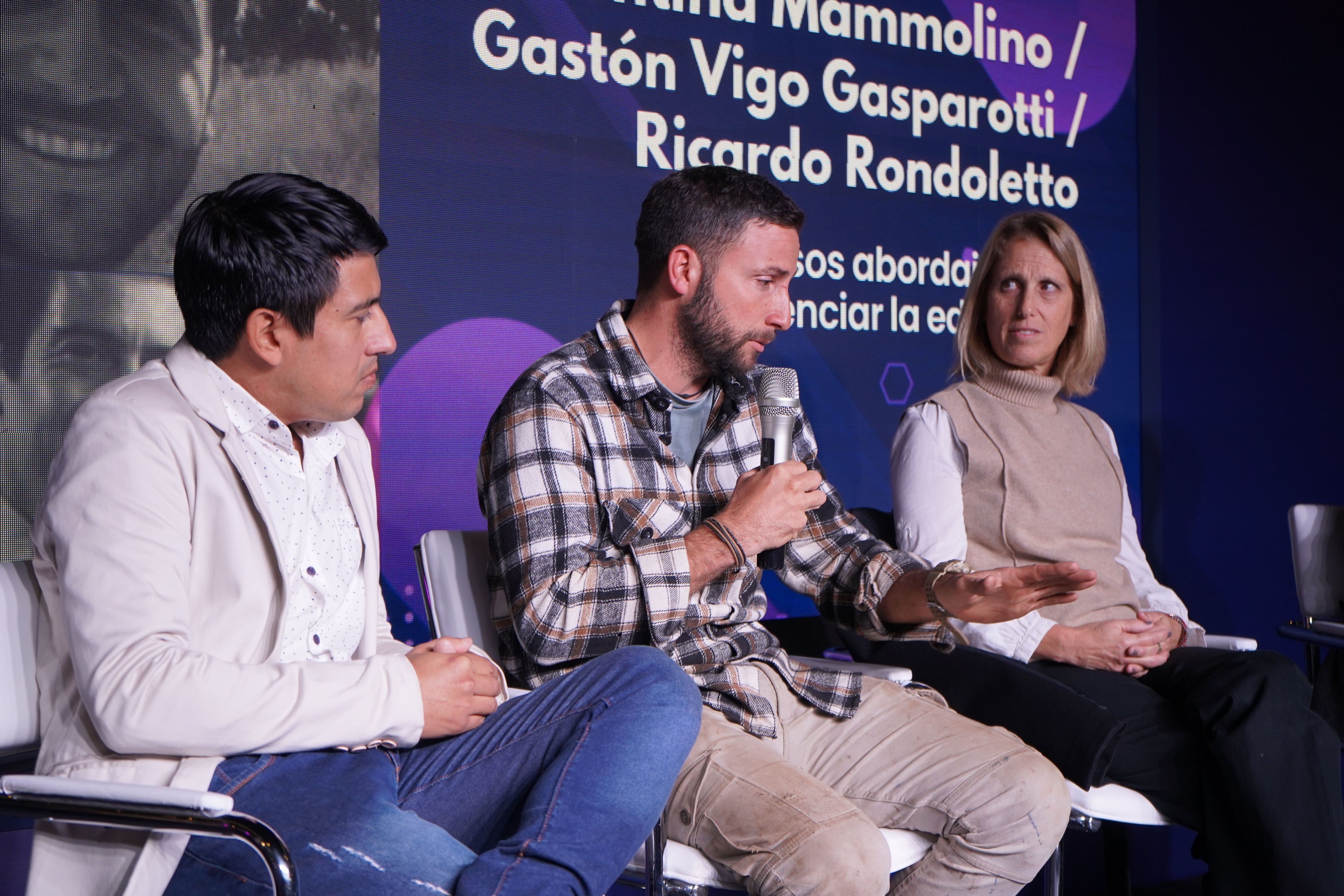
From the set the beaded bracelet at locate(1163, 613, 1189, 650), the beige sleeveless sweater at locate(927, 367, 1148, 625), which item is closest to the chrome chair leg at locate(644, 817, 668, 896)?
the beige sleeveless sweater at locate(927, 367, 1148, 625)

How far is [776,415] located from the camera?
6.40 ft

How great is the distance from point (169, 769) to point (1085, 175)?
345 centimetres

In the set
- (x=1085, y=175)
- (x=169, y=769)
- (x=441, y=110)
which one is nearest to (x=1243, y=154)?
(x=1085, y=175)

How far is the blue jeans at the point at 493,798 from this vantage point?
1292 millimetres

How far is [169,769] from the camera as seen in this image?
53.4 inches

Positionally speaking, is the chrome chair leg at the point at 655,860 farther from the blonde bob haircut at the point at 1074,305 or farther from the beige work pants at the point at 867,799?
the blonde bob haircut at the point at 1074,305

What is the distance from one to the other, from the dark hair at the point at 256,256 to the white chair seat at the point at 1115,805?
1.45 metres

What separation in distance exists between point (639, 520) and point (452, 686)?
0.50 metres

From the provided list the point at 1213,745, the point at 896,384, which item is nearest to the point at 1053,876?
the point at 1213,745

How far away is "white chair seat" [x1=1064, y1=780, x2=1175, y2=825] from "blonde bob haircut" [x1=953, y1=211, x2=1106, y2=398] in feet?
3.36

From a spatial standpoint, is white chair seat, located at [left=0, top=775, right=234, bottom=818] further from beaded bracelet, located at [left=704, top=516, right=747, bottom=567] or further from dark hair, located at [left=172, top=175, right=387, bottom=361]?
beaded bracelet, located at [left=704, top=516, right=747, bottom=567]

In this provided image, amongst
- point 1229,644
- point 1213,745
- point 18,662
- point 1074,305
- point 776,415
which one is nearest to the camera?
point 18,662

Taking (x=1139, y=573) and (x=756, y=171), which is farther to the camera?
(x=756, y=171)

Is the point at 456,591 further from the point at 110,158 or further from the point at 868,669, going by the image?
the point at 110,158
